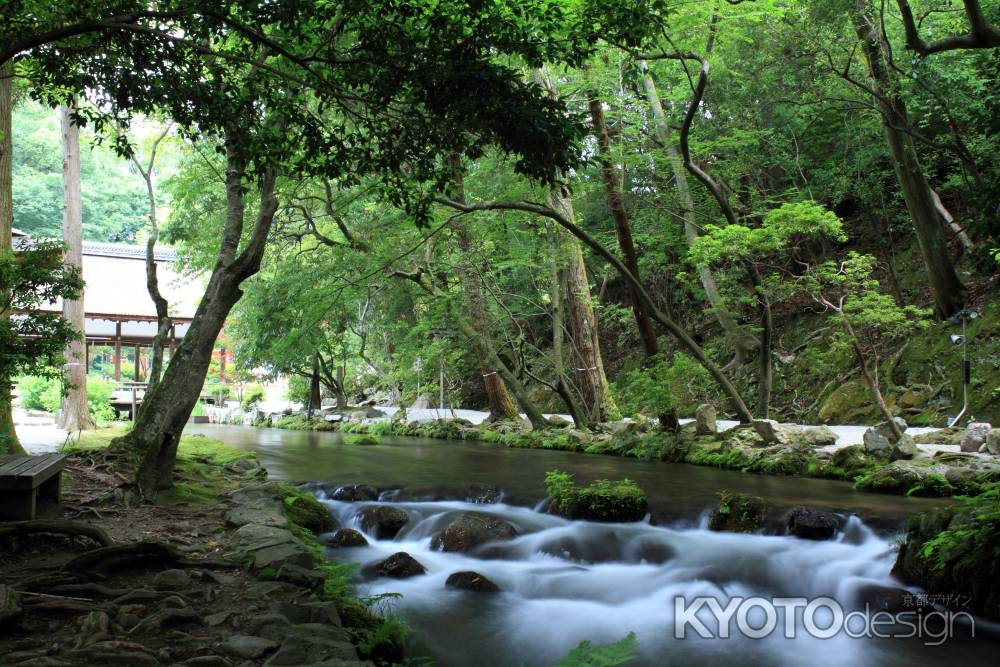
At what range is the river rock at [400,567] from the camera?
6133 millimetres

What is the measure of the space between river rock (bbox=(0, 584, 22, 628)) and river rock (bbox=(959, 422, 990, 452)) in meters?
11.0

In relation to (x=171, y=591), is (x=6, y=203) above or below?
above

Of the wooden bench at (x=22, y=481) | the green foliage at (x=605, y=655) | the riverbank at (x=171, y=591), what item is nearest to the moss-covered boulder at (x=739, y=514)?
the green foliage at (x=605, y=655)

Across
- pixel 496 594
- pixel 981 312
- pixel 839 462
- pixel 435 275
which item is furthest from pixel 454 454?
pixel 981 312

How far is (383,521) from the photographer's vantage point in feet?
25.0

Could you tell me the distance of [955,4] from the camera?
42.2 feet

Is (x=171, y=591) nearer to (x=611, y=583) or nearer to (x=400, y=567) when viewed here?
(x=400, y=567)

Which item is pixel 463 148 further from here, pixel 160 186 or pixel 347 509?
pixel 160 186

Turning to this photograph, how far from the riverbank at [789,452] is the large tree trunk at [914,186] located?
350 cm

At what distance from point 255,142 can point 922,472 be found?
834 centimetres

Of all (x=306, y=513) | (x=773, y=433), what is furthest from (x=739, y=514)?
(x=773, y=433)

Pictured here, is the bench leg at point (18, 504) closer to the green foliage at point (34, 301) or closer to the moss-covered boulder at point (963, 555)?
the green foliage at point (34, 301)

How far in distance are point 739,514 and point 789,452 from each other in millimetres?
3930

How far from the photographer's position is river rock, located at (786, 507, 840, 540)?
6805 millimetres
